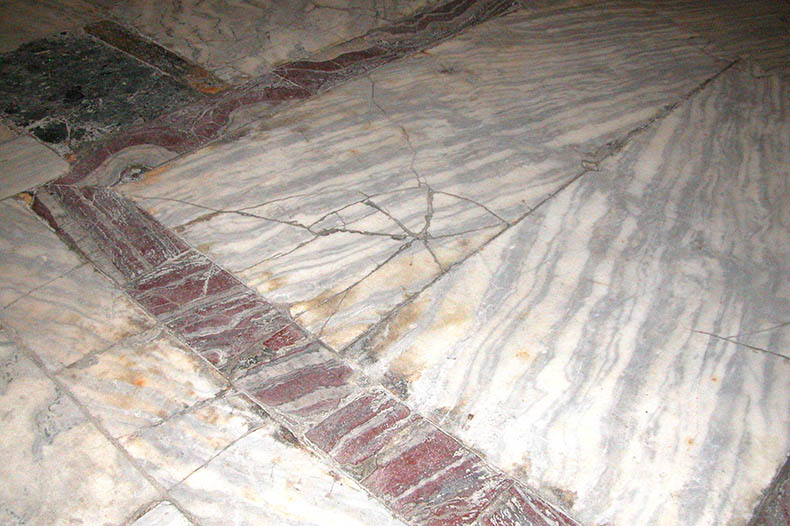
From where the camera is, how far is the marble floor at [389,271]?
1391mm

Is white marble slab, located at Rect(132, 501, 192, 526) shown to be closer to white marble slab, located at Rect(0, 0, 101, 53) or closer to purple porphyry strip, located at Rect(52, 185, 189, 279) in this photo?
purple porphyry strip, located at Rect(52, 185, 189, 279)

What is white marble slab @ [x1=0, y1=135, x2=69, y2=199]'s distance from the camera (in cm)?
205

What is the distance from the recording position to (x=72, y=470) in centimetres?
136

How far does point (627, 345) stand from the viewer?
1657 mm

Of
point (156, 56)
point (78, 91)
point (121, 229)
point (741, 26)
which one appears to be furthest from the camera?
point (741, 26)

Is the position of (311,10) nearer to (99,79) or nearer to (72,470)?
(99,79)

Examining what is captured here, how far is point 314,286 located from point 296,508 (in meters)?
0.60

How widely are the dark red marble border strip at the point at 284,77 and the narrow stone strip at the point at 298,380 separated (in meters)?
0.29

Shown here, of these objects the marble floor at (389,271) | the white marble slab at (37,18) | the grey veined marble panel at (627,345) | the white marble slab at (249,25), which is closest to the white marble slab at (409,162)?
the marble floor at (389,271)

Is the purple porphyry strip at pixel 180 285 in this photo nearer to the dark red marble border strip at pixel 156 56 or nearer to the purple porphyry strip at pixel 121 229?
the purple porphyry strip at pixel 121 229

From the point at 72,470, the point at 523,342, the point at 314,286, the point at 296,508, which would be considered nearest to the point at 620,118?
the point at 523,342

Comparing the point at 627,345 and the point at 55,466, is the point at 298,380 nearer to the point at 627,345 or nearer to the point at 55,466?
the point at 55,466

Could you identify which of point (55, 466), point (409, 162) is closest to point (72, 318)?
point (55, 466)

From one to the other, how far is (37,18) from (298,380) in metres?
2.11
